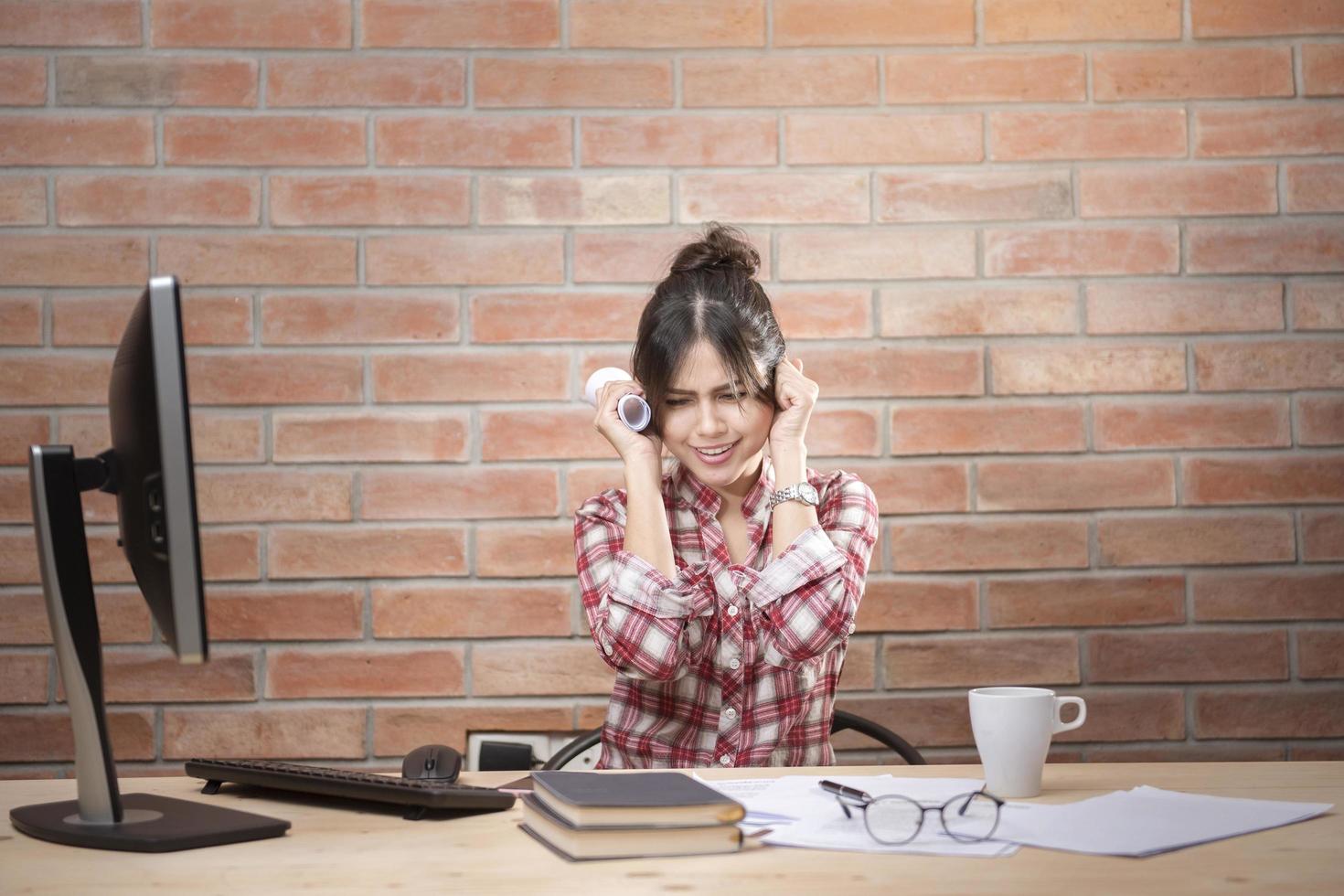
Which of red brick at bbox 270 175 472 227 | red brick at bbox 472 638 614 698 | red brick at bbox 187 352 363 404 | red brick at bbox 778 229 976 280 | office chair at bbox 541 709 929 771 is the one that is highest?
red brick at bbox 270 175 472 227

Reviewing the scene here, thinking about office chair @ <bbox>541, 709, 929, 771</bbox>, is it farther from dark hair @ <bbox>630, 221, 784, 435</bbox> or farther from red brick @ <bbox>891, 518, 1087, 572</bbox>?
dark hair @ <bbox>630, 221, 784, 435</bbox>

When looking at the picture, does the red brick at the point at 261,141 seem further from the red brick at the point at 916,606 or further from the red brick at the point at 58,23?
the red brick at the point at 916,606

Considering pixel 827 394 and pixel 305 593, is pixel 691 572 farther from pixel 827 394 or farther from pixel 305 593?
pixel 305 593

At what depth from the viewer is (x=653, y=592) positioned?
1.69 m

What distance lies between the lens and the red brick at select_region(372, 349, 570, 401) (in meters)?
2.08

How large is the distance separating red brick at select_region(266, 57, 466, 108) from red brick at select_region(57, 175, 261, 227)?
19 cm

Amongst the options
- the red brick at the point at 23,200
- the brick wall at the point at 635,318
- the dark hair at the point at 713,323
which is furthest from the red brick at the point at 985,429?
the red brick at the point at 23,200

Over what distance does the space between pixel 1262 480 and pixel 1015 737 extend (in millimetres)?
1186

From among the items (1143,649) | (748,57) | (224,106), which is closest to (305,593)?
(224,106)

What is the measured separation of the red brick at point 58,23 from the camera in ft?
6.74

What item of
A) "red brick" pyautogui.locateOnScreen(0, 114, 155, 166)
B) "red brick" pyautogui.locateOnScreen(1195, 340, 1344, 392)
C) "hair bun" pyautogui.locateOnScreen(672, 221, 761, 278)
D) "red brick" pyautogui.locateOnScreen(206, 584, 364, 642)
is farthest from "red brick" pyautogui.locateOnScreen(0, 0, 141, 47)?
"red brick" pyautogui.locateOnScreen(1195, 340, 1344, 392)

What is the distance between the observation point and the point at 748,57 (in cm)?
210

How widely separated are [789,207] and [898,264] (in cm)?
21

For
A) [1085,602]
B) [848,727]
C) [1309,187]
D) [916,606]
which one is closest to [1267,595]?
[1085,602]
